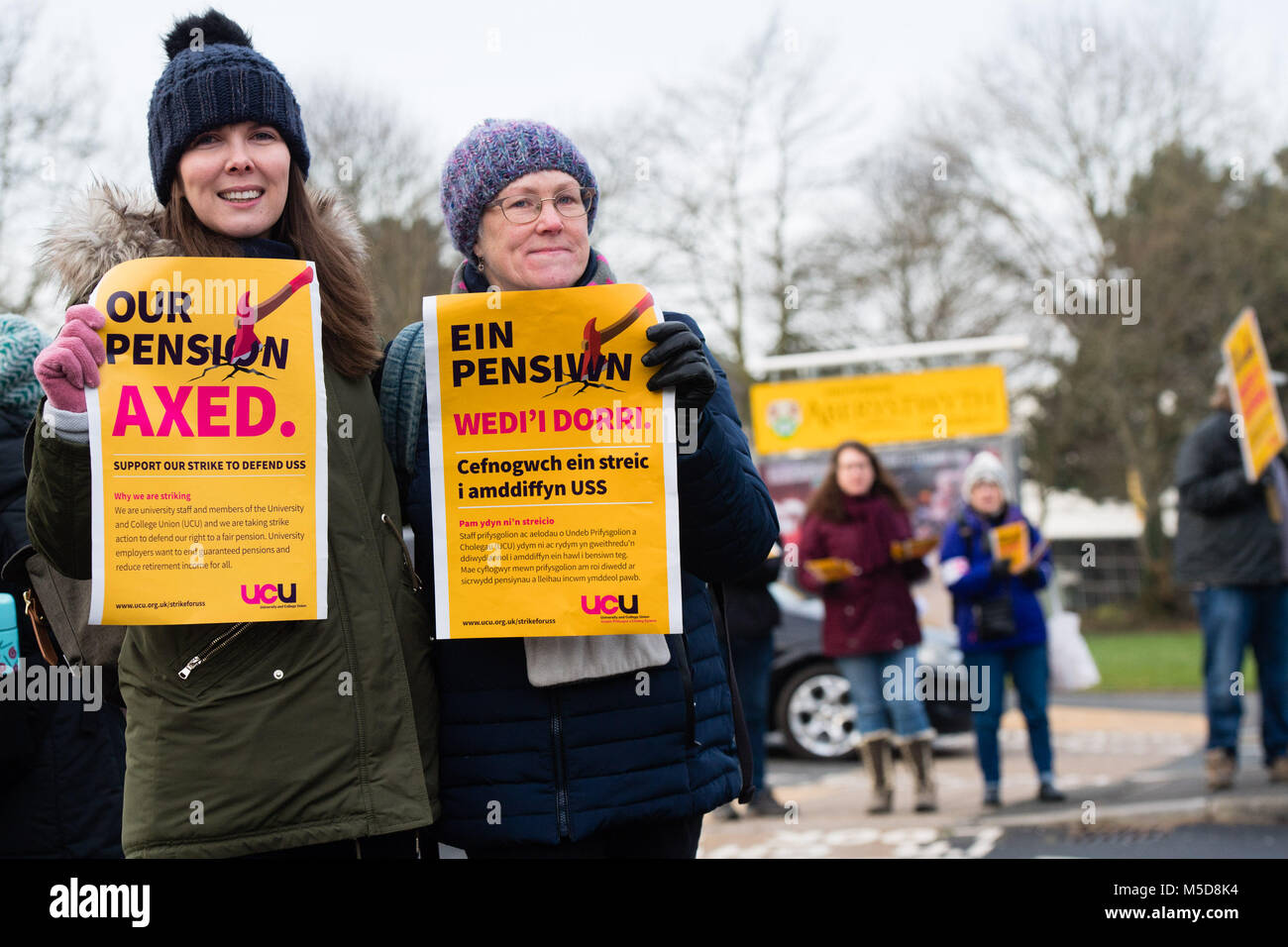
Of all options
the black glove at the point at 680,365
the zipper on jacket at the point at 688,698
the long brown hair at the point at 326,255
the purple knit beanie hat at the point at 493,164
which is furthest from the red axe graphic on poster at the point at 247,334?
the zipper on jacket at the point at 688,698

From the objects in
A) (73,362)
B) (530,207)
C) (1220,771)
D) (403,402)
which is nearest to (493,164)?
(530,207)

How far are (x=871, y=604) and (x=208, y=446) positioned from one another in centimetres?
596

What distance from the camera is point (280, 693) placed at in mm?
2246

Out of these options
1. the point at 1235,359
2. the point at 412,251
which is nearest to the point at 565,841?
the point at 1235,359

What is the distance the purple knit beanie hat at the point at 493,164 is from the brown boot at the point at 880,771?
18.5 ft

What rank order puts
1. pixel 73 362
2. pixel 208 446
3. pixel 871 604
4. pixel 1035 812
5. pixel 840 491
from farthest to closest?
pixel 840 491
pixel 871 604
pixel 1035 812
pixel 208 446
pixel 73 362

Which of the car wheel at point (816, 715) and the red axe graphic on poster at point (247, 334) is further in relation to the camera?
the car wheel at point (816, 715)

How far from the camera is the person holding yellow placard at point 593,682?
2.41 meters

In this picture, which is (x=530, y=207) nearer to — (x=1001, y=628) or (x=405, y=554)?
(x=405, y=554)

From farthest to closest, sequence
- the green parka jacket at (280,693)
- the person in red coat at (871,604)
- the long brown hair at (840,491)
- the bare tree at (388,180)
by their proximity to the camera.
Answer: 1. the bare tree at (388,180)
2. the long brown hair at (840,491)
3. the person in red coat at (871,604)
4. the green parka jacket at (280,693)

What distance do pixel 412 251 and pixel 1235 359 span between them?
627 inches

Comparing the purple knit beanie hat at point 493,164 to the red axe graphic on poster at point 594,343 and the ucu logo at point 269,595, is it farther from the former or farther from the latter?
the ucu logo at point 269,595

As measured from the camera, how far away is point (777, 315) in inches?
1036

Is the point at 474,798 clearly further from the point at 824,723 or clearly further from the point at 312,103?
the point at 312,103
